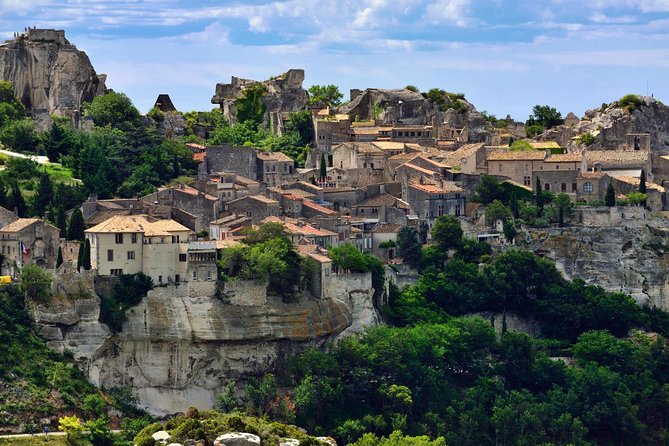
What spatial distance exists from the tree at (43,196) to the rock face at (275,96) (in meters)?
22.7

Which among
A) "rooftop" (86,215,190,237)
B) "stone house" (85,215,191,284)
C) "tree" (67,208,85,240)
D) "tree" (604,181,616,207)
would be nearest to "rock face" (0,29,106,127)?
"tree" (67,208,85,240)

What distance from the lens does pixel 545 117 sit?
116438 mm

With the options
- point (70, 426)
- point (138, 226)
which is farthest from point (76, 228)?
point (70, 426)

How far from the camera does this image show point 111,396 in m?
78.1

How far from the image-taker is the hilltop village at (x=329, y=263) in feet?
259

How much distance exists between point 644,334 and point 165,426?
25.5 metres

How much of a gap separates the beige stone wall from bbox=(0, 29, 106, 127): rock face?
2883 centimetres

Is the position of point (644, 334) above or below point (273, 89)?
below

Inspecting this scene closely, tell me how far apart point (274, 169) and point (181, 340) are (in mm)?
18446

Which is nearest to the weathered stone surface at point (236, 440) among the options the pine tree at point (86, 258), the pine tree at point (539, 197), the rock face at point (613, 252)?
the pine tree at point (86, 258)

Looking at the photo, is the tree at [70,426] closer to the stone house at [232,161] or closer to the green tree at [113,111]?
the stone house at [232,161]

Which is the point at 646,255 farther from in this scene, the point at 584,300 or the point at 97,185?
the point at 97,185

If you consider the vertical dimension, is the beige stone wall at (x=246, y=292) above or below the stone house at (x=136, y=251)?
below

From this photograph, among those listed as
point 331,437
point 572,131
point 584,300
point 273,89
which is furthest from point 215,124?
point 331,437
